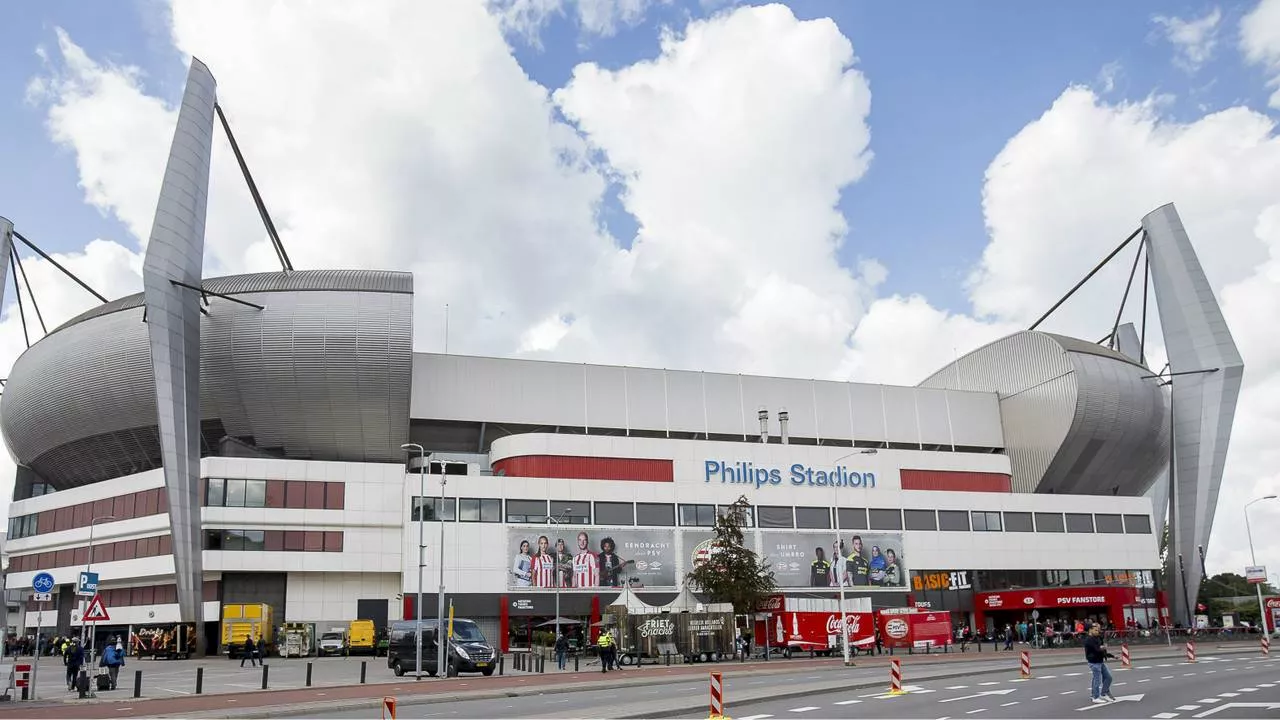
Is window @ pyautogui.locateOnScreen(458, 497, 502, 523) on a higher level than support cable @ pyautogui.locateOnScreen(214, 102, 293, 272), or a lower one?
lower

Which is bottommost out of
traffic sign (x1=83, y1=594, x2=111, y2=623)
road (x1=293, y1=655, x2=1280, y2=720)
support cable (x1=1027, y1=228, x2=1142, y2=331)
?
road (x1=293, y1=655, x2=1280, y2=720)

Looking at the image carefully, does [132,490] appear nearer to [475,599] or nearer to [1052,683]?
[475,599]

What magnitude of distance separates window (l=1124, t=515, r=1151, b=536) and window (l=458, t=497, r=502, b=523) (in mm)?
53586

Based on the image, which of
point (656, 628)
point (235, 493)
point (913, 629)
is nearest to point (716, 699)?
point (656, 628)

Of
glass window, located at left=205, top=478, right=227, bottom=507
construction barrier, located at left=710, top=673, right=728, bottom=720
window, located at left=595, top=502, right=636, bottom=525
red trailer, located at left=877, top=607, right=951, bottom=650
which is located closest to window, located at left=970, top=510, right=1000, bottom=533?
red trailer, located at left=877, top=607, right=951, bottom=650

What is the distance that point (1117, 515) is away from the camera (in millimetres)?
85875

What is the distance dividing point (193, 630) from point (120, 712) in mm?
42239

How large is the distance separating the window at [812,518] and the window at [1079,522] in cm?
2200

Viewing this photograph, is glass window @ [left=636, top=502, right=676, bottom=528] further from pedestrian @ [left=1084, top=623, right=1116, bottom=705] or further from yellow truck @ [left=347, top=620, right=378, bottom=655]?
pedestrian @ [left=1084, top=623, right=1116, bottom=705]

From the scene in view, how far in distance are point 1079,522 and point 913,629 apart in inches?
1258

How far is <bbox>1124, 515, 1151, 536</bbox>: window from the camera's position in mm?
86188

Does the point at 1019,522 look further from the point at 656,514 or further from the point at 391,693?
the point at 391,693

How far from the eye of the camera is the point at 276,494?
68188mm

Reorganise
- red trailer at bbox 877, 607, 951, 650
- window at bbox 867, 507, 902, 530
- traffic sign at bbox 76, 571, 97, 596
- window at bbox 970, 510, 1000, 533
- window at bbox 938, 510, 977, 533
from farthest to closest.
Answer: window at bbox 970, 510, 1000, 533
window at bbox 938, 510, 977, 533
window at bbox 867, 507, 902, 530
red trailer at bbox 877, 607, 951, 650
traffic sign at bbox 76, 571, 97, 596
